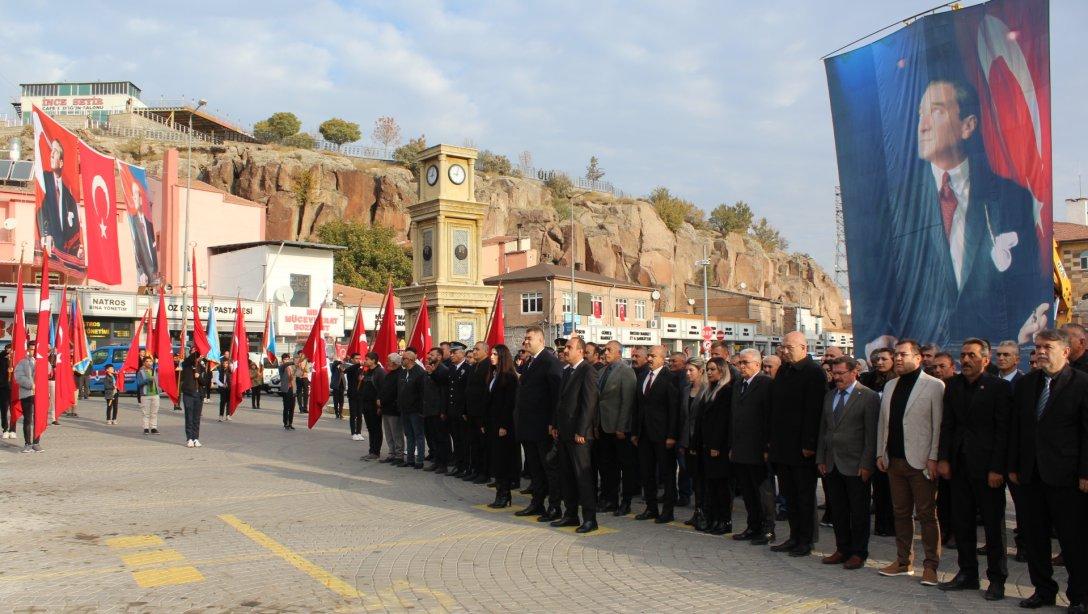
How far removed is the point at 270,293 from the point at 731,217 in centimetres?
7581

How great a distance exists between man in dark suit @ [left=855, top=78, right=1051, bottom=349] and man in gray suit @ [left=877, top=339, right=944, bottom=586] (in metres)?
5.54

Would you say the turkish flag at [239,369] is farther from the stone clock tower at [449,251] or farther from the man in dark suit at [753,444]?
the man in dark suit at [753,444]

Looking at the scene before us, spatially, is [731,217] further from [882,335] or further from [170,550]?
[170,550]

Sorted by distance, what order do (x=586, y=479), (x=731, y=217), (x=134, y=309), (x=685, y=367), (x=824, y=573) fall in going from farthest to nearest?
1. (x=731, y=217)
2. (x=134, y=309)
3. (x=685, y=367)
4. (x=586, y=479)
5. (x=824, y=573)

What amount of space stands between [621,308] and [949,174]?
53491 mm

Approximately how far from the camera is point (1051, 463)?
20.0ft

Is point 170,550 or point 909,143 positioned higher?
point 909,143

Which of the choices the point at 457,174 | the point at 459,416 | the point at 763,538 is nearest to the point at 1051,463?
the point at 763,538

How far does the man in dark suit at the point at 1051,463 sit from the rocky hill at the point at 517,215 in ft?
228

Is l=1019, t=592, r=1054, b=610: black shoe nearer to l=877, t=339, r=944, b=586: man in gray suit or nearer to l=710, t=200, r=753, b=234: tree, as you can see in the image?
l=877, t=339, r=944, b=586: man in gray suit

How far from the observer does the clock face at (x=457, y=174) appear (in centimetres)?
2742

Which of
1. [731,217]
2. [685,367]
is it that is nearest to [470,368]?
[685,367]

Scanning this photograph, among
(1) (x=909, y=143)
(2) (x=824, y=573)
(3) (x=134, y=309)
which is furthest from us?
(3) (x=134, y=309)

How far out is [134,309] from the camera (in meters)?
43.7
